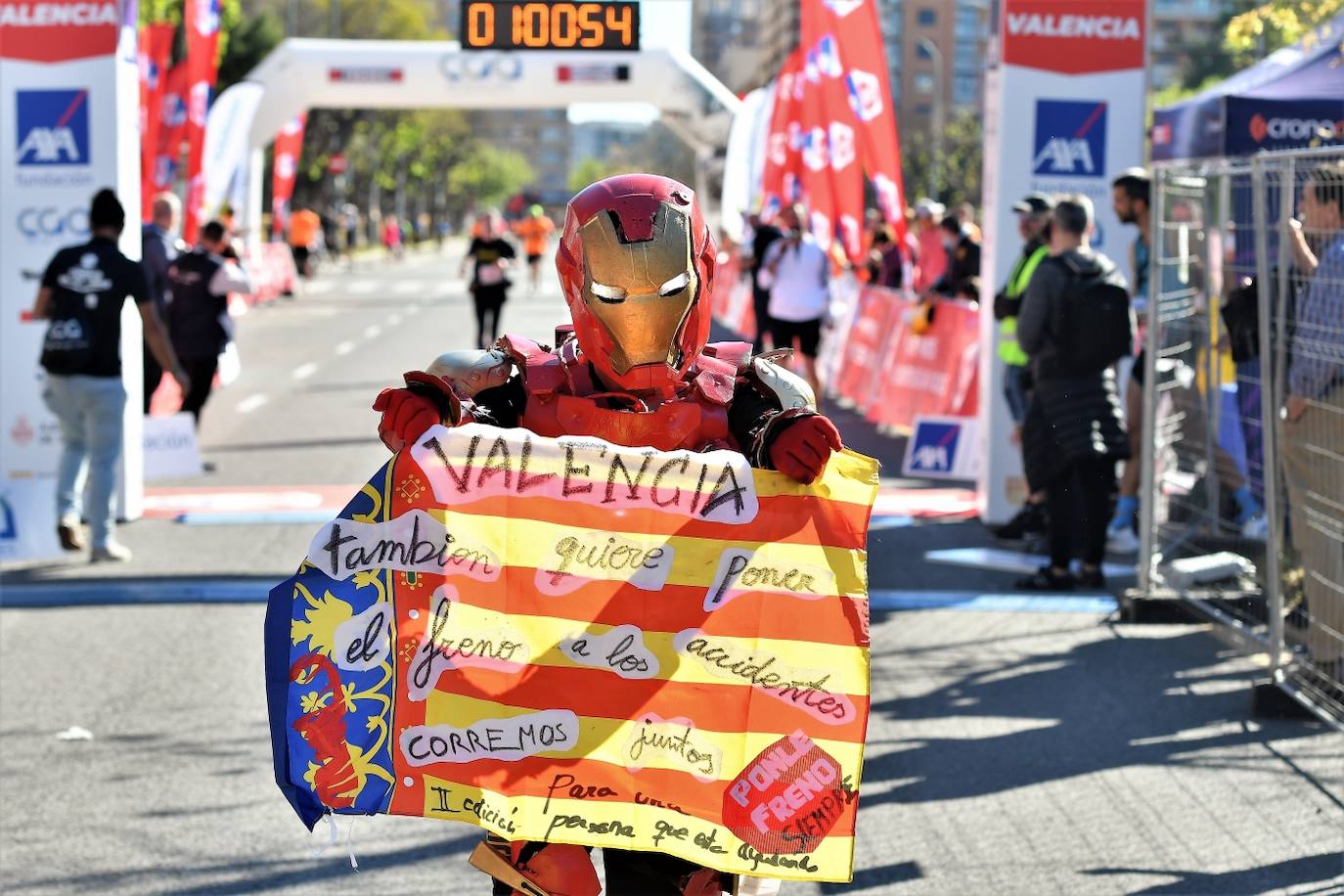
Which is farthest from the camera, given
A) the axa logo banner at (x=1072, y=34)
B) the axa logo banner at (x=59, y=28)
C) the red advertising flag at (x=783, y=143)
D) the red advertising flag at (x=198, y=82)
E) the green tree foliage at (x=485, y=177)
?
the green tree foliage at (x=485, y=177)

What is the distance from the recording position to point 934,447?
13133 millimetres

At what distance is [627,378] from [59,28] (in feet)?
27.7

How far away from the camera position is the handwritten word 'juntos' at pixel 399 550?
3.39m

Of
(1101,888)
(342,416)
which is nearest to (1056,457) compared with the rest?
(1101,888)

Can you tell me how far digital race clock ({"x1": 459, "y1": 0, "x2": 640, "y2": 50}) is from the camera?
33.5 feet

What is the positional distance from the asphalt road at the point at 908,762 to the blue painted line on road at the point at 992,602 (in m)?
0.06

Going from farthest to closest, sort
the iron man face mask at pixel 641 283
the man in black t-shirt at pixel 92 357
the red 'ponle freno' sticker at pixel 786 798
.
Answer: the man in black t-shirt at pixel 92 357
the iron man face mask at pixel 641 283
the red 'ponle freno' sticker at pixel 786 798

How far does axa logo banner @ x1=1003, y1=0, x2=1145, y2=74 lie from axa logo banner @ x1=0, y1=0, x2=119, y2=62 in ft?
17.0

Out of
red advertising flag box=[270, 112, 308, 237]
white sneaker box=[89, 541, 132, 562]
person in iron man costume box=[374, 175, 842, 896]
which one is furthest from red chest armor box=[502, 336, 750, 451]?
red advertising flag box=[270, 112, 308, 237]

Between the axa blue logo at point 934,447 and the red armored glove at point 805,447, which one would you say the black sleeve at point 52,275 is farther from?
the red armored glove at point 805,447

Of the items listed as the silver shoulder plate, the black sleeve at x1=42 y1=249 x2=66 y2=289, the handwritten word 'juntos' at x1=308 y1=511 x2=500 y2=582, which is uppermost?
the black sleeve at x1=42 y1=249 x2=66 y2=289

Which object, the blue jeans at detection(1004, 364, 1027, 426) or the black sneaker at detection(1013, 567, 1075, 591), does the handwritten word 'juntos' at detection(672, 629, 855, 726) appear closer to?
the black sneaker at detection(1013, 567, 1075, 591)

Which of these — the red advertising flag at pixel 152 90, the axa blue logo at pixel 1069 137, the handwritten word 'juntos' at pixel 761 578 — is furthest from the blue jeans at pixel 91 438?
the red advertising flag at pixel 152 90

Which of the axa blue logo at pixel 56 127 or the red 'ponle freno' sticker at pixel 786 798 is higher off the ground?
the axa blue logo at pixel 56 127
